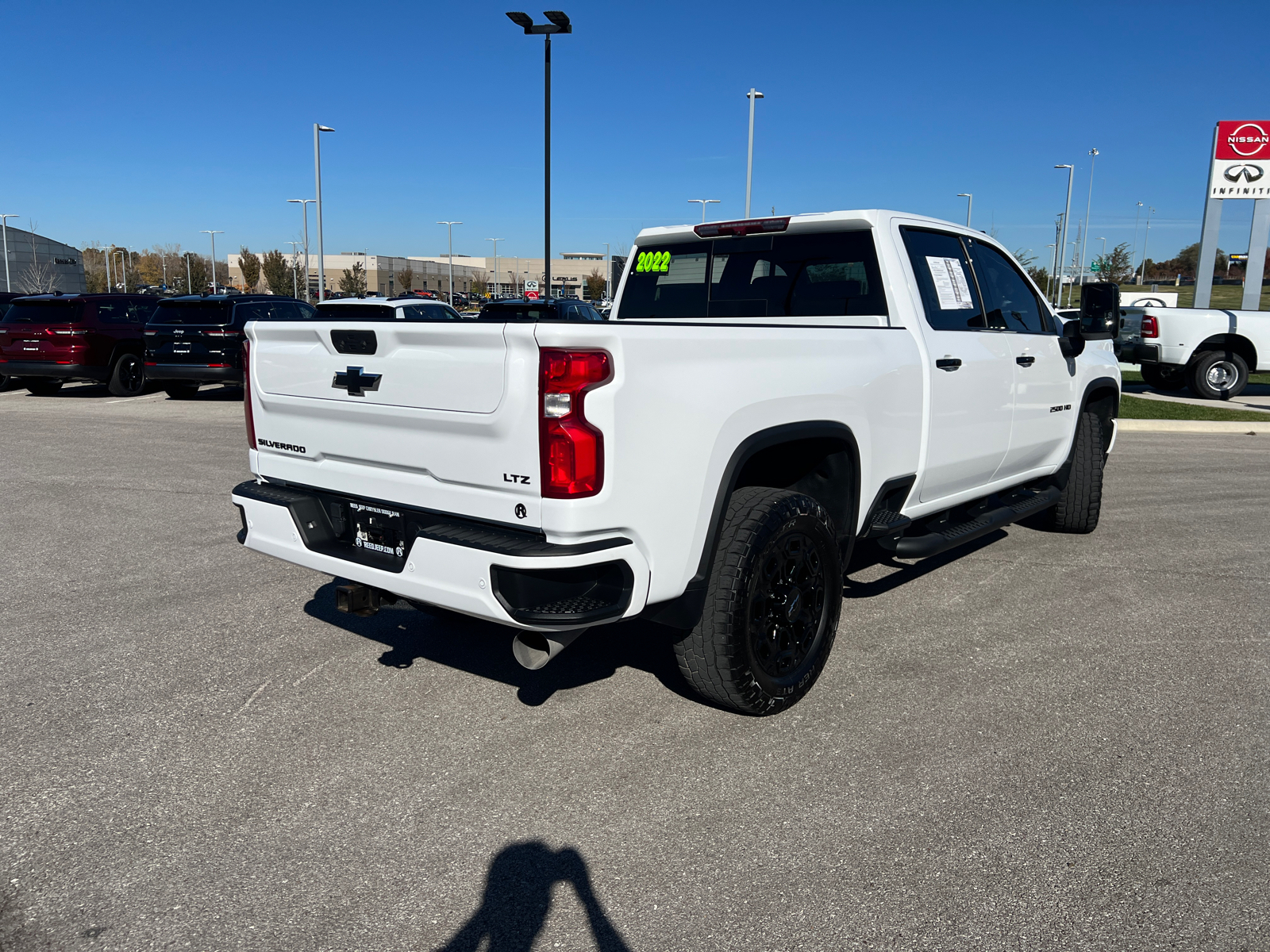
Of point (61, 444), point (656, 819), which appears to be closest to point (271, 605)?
point (656, 819)

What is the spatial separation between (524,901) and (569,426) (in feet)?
4.48

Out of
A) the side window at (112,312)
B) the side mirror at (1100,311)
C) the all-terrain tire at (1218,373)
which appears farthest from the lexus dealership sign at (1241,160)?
the side window at (112,312)

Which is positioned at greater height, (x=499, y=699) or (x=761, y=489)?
(x=761, y=489)

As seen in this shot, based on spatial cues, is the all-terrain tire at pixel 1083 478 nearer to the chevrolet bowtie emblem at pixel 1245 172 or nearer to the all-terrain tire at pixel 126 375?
the all-terrain tire at pixel 126 375

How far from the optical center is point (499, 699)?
4.02 m

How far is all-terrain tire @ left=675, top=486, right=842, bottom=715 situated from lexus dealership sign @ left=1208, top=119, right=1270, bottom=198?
21.4 metres

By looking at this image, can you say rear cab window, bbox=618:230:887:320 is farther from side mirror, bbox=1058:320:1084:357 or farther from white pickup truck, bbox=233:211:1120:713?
side mirror, bbox=1058:320:1084:357

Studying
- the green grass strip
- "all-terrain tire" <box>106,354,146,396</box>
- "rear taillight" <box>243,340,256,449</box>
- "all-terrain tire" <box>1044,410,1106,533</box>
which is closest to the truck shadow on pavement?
"rear taillight" <box>243,340,256,449</box>

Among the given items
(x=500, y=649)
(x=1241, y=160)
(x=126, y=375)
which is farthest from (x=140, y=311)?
(x=1241, y=160)

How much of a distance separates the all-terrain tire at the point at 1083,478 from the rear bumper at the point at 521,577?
4.65 meters

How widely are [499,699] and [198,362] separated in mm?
13299

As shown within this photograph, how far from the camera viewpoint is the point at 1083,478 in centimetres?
675

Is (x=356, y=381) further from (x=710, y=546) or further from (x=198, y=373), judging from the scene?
(x=198, y=373)

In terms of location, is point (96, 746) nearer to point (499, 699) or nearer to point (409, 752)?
point (409, 752)
